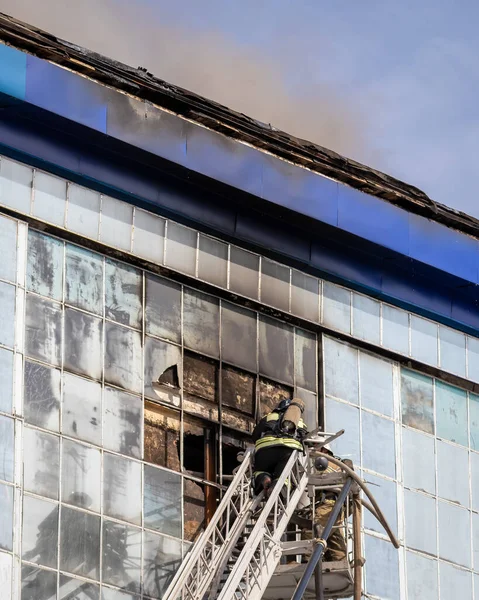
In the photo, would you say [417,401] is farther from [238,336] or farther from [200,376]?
[200,376]

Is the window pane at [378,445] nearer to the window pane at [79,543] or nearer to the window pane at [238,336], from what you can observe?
the window pane at [238,336]

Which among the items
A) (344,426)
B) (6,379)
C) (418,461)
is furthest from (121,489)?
(418,461)

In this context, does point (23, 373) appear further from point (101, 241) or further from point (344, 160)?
point (344, 160)

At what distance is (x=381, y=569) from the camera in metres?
29.0

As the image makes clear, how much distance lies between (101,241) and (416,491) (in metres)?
6.60

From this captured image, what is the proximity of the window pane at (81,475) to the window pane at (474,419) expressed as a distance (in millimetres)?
7949

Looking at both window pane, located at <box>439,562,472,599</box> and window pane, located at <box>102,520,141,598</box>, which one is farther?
window pane, located at <box>439,562,472,599</box>

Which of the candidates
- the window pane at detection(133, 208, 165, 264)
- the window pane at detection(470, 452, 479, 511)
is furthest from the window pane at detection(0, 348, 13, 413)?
the window pane at detection(470, 452, 479, 511)

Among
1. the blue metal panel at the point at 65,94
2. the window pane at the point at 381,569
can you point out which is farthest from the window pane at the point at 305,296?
the blue metal panel at the point at 65,94

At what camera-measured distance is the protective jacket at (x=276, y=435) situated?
25.4 metres

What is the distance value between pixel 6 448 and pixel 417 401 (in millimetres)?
8271

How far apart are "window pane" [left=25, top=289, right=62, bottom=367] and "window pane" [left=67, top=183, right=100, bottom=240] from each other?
4.08 feet

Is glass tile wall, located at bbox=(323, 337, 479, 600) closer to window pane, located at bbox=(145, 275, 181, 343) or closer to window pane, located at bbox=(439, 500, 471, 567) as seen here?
window pane, located at bbox=(439, 500, 471, 567)

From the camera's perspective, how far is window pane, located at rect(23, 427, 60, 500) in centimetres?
2461
